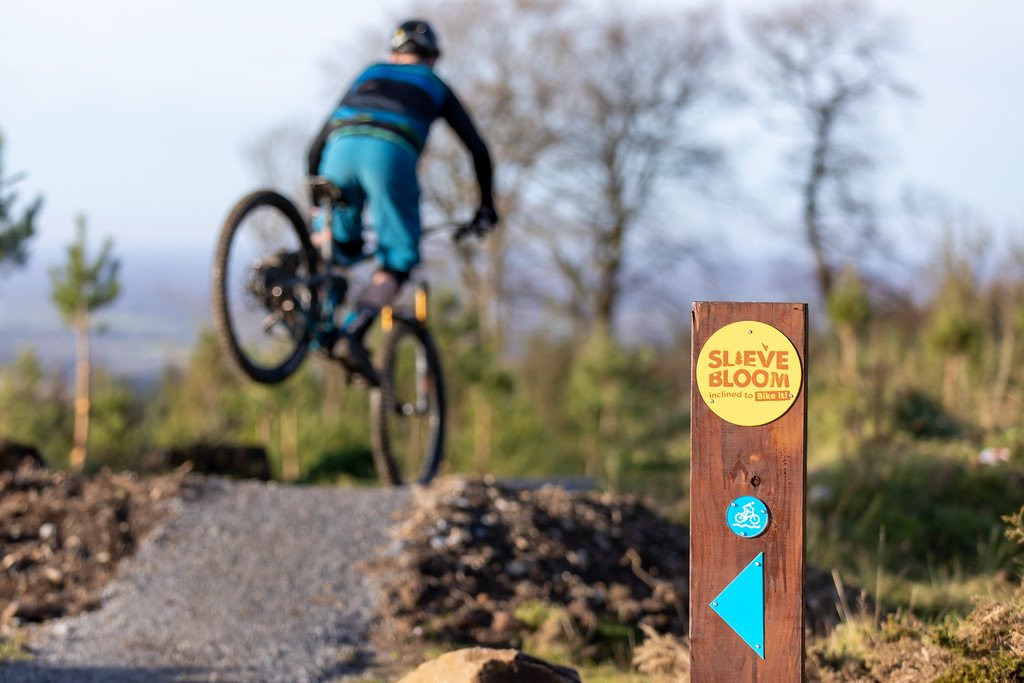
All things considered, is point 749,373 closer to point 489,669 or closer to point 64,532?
point 489,669

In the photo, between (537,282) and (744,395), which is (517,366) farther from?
(744,395)

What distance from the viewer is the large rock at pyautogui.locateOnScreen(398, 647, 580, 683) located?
123 inches

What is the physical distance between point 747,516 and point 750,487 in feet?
0.23

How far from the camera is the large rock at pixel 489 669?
3.13 metres

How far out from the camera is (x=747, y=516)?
9.59 ft

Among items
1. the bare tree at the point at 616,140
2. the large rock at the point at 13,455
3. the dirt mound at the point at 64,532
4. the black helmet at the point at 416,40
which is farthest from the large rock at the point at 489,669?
the bare tree at the point at 616,140

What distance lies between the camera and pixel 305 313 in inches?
214

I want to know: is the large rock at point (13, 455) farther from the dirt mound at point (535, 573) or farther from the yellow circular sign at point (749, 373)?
the yellow circular sign at point (749, 373)

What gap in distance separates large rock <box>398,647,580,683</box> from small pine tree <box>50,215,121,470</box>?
6490mm

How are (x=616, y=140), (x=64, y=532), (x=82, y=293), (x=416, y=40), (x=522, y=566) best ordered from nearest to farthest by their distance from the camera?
(x=522, y=566) < (x=64, y=532) < (x=416, y=40) < (x=82, y=293) < (x=616, y=140)

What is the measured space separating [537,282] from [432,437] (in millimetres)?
20583

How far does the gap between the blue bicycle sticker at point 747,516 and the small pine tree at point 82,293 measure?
281 inches

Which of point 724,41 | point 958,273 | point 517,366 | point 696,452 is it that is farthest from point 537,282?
point 696,452

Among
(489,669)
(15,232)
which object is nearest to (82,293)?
(15,232)
